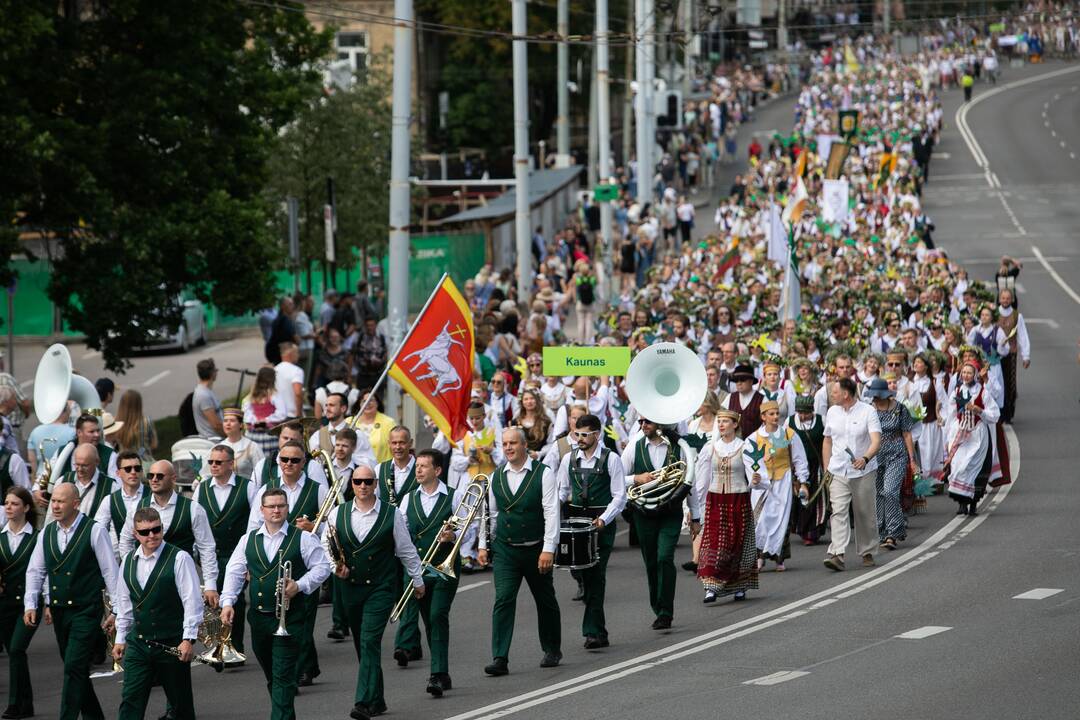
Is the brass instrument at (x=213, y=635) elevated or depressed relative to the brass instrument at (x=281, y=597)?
depressed

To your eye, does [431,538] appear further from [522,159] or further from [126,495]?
[522,159]

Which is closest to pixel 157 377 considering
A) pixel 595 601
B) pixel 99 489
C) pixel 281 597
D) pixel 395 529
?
pixel 99 489

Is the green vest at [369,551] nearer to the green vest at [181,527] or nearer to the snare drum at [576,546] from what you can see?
the green vest at [181,527]

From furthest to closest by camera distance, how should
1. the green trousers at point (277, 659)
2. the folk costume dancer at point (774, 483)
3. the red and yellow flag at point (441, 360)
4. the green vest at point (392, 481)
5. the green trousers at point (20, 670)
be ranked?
the folk costume dancer at point (774, 483)
the red and yellow flag at point (441, 360)
the green vest at point (392, 481)
the green trousers at point (20, 670)
the green trousers at point (277, 659)

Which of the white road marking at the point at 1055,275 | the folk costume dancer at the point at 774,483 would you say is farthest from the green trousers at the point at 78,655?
the white road marking at the point at 1055,275

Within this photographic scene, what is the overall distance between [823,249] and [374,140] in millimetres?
11328

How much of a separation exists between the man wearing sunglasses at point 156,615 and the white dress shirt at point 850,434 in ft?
22.8

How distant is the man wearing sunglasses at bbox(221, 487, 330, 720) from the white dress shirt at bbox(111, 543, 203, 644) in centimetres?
22

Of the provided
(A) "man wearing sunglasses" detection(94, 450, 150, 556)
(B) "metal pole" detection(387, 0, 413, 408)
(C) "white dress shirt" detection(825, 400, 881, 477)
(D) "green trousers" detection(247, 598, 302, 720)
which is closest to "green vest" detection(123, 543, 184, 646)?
(D) "green trousers" detection(247, 598, 302, 720)

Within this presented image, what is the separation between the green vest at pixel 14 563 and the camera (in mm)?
12664

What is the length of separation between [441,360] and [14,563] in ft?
13.7

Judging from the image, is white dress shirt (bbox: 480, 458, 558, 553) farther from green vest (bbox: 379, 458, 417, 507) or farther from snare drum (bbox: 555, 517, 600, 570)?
green vest (bbox: 379, 458, 417, 507)

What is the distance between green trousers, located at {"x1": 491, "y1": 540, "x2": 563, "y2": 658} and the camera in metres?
13.1

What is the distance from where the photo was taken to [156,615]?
11.2 m
